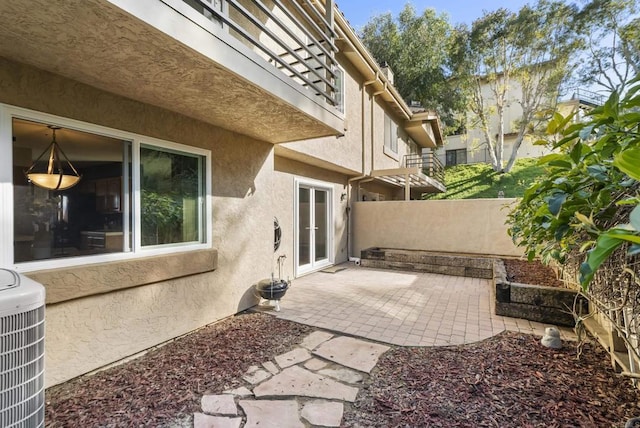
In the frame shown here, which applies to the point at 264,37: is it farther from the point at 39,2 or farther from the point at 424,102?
the point at 424,102

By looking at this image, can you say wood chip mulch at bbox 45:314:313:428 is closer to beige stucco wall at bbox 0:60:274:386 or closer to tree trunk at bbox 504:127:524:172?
beige stucco wall at bbox 0:60:274:386

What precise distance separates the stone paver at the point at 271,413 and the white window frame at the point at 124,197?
2.34 metres

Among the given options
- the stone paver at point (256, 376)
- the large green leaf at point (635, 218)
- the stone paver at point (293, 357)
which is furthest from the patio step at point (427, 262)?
the large green leaf at point (635, 218)

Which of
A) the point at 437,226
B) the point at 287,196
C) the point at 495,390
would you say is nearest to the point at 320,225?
the point at 287,196

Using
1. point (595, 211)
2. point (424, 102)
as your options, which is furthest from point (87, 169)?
point (424, 102)

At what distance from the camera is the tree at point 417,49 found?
911 inches

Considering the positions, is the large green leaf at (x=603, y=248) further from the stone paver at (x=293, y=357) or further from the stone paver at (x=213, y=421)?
the stone paver at (x=293, y=357)

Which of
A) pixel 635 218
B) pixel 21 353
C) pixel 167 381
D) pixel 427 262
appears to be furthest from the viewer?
pixel 427 262

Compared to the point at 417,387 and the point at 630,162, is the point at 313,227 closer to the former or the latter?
the point at 417,387

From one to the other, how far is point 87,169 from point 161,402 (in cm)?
269

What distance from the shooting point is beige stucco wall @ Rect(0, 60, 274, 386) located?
9.89 feet

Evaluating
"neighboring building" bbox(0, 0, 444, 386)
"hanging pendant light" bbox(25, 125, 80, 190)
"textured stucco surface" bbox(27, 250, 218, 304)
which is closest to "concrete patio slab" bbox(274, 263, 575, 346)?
"neighboring building" bbox(0, 0, 444, 386)

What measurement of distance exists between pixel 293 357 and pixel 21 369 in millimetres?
2518

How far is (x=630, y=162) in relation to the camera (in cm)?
88
